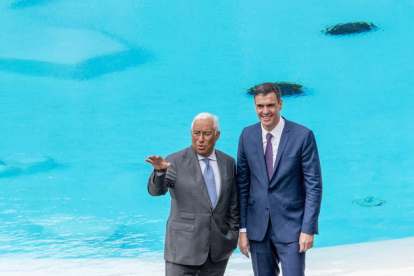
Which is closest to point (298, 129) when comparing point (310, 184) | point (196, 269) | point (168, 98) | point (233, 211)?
point (310, 184)

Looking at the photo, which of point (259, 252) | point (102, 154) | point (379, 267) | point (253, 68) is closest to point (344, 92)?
point (253, 68)

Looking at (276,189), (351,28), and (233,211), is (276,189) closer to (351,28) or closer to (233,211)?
(233,211)

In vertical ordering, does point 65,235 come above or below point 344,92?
below

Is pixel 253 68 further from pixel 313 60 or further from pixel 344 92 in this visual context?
pixel 344 92

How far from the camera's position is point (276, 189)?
2.26 meters

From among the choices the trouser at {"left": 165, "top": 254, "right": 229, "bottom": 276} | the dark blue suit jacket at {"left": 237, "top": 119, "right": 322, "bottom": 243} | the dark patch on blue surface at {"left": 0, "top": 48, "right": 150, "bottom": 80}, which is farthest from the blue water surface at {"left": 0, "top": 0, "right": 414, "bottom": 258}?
the dark blue suit jacket at {"left": 237, "top": 119, "right": 322, "bottom": 243}

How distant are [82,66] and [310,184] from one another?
343 cm

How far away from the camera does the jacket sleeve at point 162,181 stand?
7.07 ft

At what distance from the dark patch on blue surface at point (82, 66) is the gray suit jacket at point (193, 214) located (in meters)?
3.05

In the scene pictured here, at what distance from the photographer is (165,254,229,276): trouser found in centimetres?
226

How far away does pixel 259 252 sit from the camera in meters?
2.31

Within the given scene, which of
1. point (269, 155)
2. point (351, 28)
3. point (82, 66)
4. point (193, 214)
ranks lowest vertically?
point (193, 214)

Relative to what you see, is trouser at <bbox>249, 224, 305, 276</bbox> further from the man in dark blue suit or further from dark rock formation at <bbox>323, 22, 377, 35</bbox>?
dark rock formation at <bbox>323, 22, 377, 35</bbox>

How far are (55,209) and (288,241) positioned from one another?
3.23 metres
